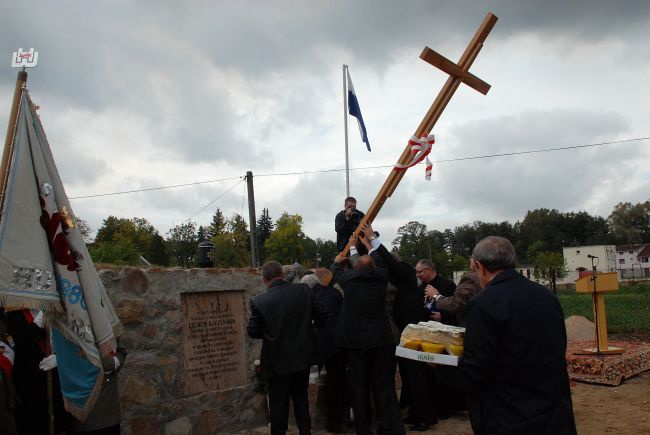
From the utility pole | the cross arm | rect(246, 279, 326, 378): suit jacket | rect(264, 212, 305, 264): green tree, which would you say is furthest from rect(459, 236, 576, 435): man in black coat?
rect(264, 212, 305, 264): green tree

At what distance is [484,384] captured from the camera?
2.85 metres

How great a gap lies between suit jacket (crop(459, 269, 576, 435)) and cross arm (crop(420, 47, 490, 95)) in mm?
3384

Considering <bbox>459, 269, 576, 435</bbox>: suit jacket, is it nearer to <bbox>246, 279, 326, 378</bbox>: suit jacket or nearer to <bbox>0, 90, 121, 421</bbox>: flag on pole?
<bbox>246, 279, 326, 378</bbox>: suit jacket

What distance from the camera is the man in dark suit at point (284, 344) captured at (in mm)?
5062

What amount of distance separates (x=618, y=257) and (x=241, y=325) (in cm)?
9807

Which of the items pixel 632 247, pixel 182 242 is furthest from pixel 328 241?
pixel 632 247

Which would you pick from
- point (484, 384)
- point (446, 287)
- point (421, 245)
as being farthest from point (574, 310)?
point (421, 245)

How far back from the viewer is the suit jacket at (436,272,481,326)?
17.8 ft

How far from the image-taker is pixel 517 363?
2746 mm

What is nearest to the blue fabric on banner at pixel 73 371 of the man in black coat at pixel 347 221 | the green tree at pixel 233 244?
the man in black coat at pixel 347 221

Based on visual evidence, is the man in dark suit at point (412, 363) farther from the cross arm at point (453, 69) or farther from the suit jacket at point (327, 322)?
Result: the cross arm at point (453, 69)

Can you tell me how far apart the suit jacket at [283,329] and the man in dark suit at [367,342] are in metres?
0.48

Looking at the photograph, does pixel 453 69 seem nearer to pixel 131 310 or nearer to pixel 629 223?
pixel 131 310

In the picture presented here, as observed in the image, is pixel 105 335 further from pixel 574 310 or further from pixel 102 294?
pixel 574 310
